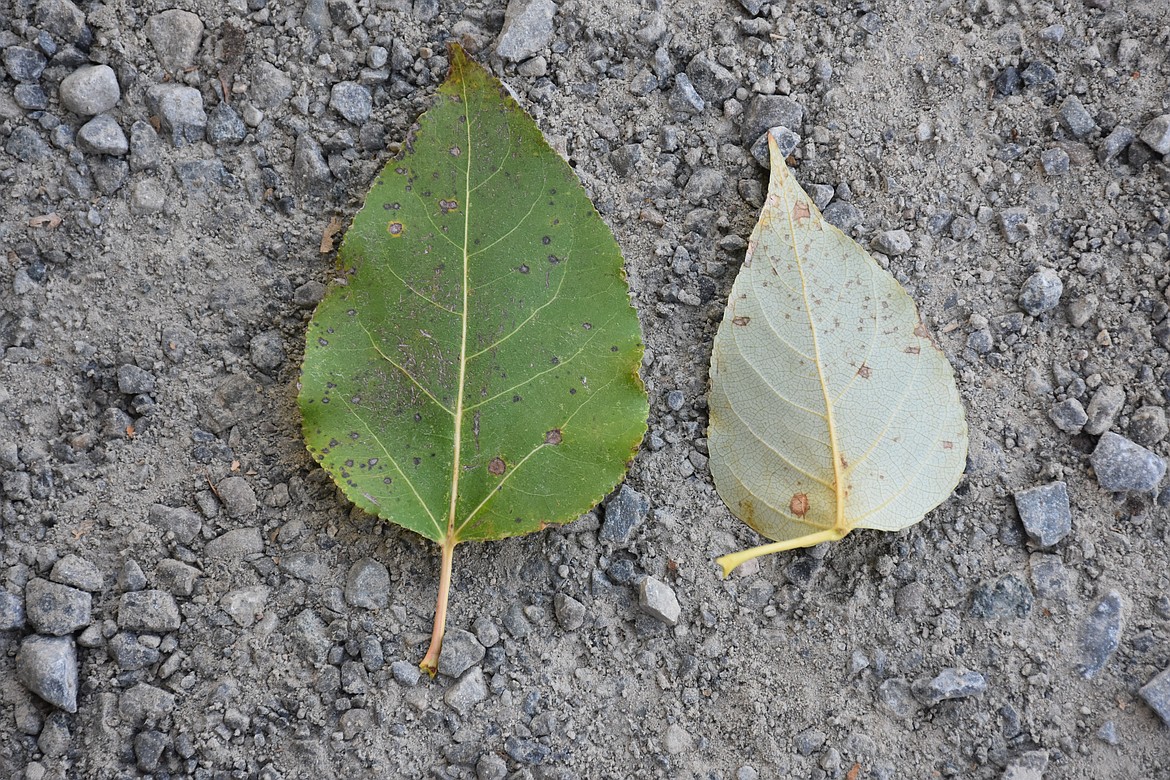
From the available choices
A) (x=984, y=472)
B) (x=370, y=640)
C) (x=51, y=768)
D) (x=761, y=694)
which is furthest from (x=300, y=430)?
(x=984, y=472)

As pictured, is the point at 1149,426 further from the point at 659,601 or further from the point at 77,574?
the point at 77,574

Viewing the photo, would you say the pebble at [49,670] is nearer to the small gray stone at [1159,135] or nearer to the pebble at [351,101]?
the pebble at [351,101]

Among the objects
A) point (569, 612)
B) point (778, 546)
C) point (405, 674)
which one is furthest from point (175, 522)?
point (778, 546)

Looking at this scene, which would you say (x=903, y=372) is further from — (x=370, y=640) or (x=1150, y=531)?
(x=370, y=640)

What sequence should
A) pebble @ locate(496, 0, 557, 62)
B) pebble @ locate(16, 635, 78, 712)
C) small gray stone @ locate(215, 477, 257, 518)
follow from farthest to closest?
pebble @ locate(496, 0, 557, 62), small gray stone @ locate(215, 477, 257, 518), pebble @ locate(16, 635, 78, 712)

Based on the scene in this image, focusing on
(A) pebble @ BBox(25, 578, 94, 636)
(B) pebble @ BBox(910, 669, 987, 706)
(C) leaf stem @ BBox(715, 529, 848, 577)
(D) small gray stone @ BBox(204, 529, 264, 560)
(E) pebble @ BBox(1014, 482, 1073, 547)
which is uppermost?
(E) pebble @ BBox(1014, 482, 1073, 547)

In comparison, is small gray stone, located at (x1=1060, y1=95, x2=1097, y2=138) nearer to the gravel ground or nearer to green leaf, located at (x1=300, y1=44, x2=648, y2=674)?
the gravel ground

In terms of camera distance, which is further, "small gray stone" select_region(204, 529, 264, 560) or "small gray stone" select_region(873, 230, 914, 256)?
"small gray stone" select_region(873, 230, 914, 256)

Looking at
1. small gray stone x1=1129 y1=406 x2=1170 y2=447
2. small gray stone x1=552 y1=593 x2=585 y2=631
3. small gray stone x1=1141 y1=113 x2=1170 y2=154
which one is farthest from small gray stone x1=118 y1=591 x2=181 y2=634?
small gray stone x1=1141 y1=113 x2=1170 y2=154
